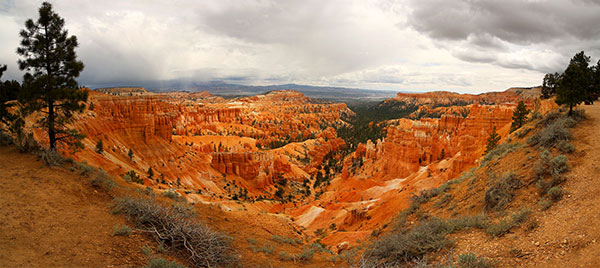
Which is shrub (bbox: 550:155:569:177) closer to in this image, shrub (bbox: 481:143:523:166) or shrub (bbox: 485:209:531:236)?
shrub (bbox: 485:209:531:236)

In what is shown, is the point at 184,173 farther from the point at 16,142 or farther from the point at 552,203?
the point at 552,203

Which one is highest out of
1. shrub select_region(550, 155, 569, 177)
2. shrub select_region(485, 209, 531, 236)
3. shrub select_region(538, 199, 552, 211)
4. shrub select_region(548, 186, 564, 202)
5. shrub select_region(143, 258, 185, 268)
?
shrub select_region(550, 155, 569, 177)

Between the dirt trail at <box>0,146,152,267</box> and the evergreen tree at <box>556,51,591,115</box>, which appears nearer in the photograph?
the dirt trail at <box>0,146,152,267</box>

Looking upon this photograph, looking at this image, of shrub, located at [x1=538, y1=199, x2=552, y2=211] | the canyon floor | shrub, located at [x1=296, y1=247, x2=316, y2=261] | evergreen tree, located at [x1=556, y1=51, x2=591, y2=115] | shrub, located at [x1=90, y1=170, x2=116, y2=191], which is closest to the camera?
the canyon floor

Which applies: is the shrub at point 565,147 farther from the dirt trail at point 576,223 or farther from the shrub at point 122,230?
the shrub at point 122,230

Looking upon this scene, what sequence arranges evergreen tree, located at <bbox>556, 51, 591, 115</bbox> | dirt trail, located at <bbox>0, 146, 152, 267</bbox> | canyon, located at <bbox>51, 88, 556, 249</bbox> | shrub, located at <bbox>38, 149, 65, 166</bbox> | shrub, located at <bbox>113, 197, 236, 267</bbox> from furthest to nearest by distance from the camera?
canyon, located at <bbox>51, 88, 556, 249</bbox>
evergreen tree, located at <bbox>556, 51, 591, 115</bbox>
shrub, located at <bbox>38, 149, 65, 166</bbox>
shrub, located at <bbox>113, 197, 236, 267</bbox>
dirt trail, located at <bbox>0, 146, 152, 267</bbox>

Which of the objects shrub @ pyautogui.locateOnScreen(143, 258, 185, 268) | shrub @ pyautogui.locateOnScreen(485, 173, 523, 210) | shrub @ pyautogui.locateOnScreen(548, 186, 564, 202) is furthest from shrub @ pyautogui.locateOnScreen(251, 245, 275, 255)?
shrub @ pyautogui.locateOnScreen(548, 186, 564, 202)

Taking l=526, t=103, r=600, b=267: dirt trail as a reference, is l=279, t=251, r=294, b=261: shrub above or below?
below

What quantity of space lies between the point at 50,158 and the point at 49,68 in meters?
4.57

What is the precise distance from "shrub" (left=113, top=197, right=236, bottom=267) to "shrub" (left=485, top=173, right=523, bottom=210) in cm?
993

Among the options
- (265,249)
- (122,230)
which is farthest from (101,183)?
(265,249)

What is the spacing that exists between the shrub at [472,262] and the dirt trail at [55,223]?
854cm

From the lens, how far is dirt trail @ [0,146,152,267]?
6.51 meters

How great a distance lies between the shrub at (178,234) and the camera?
841 cm
